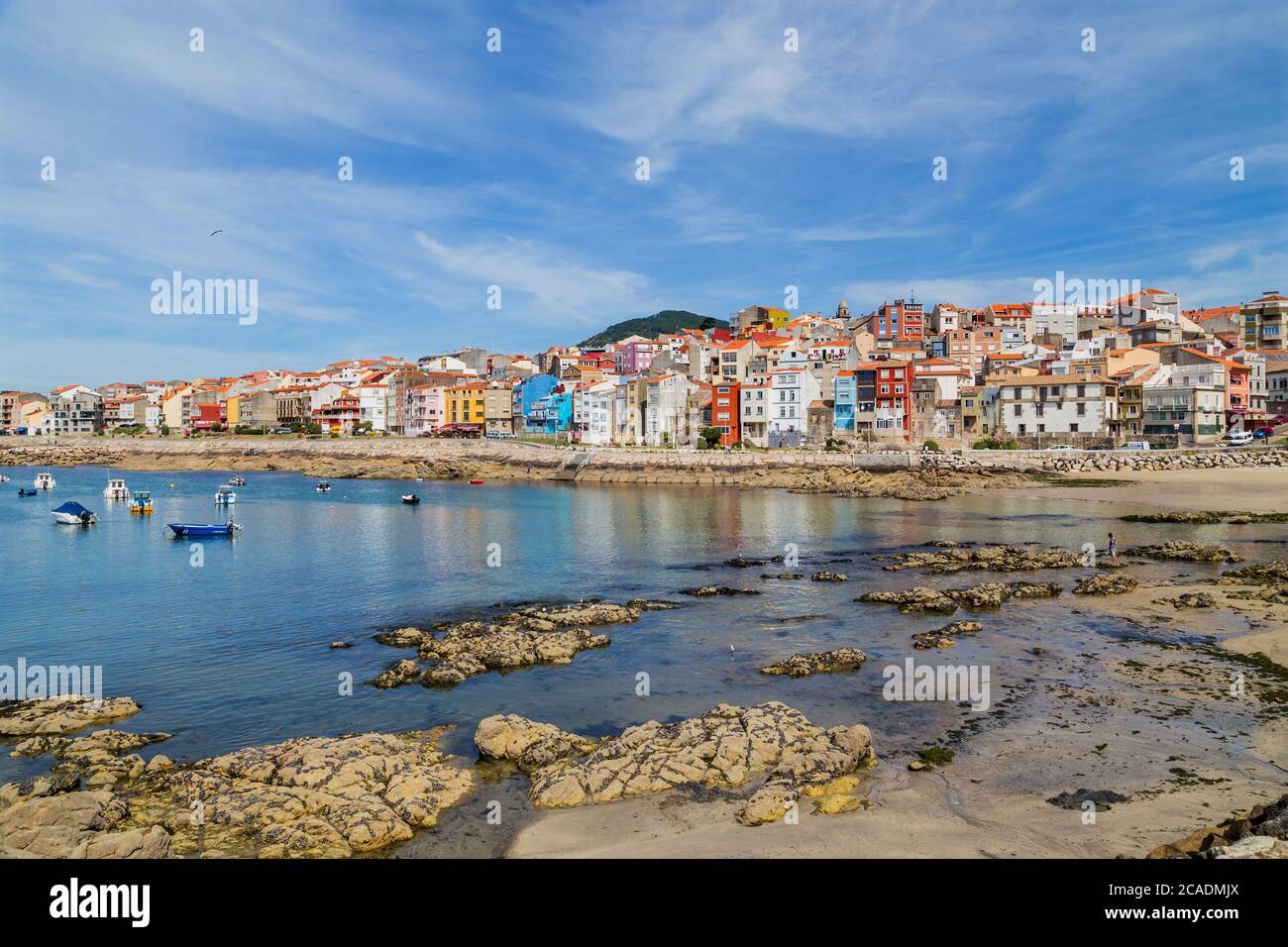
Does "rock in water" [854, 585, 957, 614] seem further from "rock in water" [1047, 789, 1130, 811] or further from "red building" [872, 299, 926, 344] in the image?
"red building" [872, 299, 926, 344]

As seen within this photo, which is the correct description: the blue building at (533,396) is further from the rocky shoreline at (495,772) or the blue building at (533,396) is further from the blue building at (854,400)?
the rocky shoreline at (495,772)

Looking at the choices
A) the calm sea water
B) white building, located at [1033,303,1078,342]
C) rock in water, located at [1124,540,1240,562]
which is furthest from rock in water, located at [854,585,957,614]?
white building, located at [1033,303,1078,342]

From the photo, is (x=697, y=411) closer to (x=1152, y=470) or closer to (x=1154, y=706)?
(x=1152, y=470)

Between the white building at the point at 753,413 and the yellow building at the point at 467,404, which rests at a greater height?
the yellow building at the point at 467,404

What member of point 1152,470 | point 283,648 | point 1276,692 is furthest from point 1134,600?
point 1152,470

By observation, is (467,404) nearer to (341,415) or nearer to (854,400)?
(341,415)

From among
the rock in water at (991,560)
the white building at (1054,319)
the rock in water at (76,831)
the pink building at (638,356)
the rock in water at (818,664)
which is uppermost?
the white building at (1054,319)

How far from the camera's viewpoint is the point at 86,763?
15.5m

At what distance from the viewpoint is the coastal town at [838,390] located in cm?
9656

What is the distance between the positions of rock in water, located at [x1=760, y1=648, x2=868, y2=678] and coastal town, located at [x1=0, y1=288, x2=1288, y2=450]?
7918 cm

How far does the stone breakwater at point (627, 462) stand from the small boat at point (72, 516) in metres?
47.0

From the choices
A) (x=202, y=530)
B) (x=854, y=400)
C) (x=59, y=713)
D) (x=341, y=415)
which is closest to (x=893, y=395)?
(x=854, y=400)

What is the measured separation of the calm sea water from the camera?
19.2 meters

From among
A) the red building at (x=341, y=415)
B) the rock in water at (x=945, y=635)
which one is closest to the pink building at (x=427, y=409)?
the red building at (x=341, y=415)
